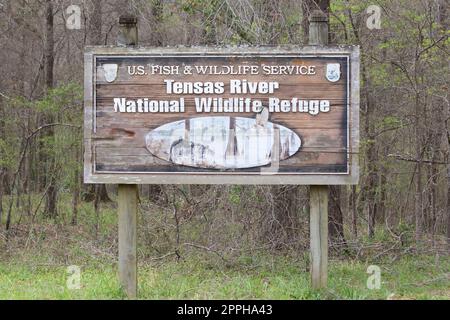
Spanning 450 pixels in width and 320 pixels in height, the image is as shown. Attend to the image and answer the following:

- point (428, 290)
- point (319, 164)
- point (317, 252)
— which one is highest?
point (319, 164)

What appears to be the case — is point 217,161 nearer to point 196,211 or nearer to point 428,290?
point 428,290

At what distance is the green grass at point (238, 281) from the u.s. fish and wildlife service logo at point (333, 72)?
2156 millimetres

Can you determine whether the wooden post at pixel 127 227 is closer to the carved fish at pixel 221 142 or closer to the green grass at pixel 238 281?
the green grass at pixel 238 281

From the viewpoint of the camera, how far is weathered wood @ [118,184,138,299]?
6.84 meters

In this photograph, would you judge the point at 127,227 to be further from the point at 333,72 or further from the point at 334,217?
the point at 334,217

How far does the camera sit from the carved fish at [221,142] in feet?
22.0

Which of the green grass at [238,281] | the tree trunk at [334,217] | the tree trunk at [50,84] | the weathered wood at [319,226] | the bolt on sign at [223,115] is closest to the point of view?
the bolt on sign at [223,115]

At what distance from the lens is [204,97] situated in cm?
672

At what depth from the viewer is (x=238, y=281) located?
308 inches

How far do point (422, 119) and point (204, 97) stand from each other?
6816 millimetres

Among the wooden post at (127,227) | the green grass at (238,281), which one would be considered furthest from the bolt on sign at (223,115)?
the green grass at (238,281)

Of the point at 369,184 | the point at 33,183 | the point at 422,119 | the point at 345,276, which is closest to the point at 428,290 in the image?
the point at 345,276

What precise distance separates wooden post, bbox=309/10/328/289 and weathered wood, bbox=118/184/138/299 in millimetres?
1831

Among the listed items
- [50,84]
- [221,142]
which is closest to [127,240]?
[221,142]
